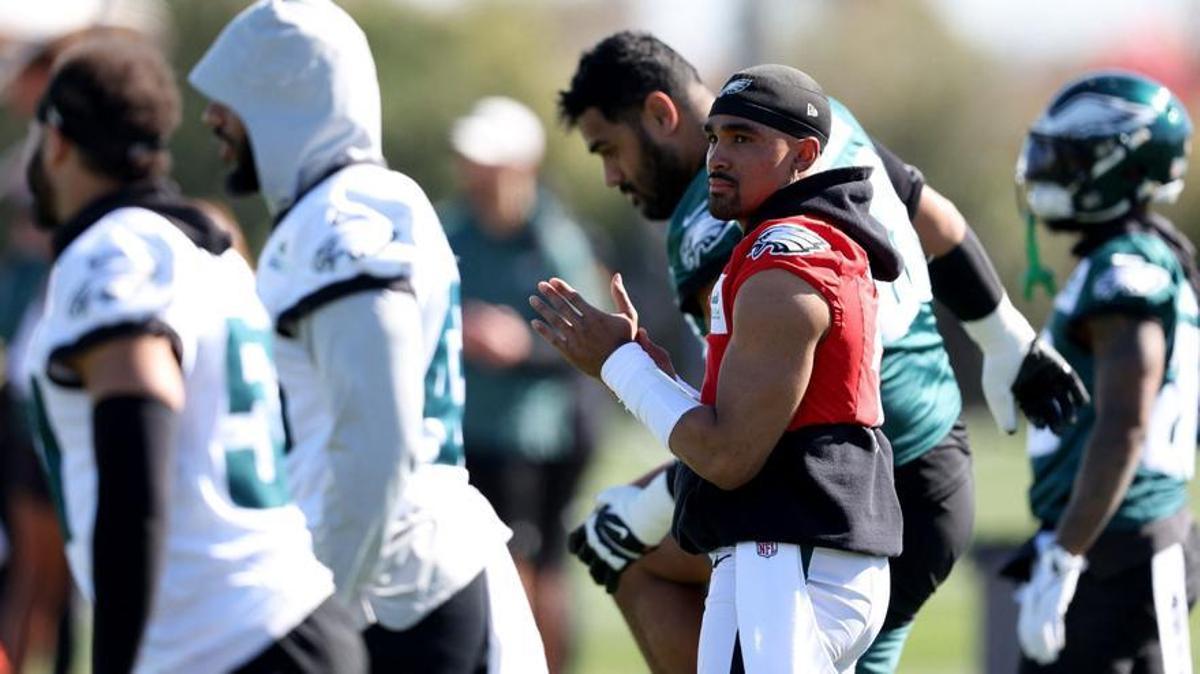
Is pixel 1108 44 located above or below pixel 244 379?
below

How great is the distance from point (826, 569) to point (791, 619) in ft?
0.41

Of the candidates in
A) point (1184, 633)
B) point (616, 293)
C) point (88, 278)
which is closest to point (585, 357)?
point (616, 293)

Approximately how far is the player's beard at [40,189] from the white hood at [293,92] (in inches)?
23.6

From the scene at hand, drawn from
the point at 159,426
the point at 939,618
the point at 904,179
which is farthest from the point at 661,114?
the point at 939,618

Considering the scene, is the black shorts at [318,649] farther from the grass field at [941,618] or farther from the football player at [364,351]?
the grass field at [941,618]

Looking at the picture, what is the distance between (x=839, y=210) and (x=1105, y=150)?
208cm

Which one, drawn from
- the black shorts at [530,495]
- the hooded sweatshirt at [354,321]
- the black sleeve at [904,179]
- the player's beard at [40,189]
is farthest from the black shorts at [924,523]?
the black shorts at [530,495]

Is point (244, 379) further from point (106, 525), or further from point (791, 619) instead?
point (791, 619)

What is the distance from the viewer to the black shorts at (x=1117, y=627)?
18.3ft

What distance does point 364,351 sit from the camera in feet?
14.5

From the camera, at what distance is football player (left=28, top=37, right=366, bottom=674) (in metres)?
3.78

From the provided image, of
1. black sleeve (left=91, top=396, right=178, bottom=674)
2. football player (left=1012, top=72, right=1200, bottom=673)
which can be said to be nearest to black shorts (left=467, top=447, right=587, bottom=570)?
football player (left=1012, top=72, right=1200, bottom=673)

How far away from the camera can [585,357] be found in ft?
14.0

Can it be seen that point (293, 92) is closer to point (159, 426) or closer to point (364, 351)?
point (364, 351)
